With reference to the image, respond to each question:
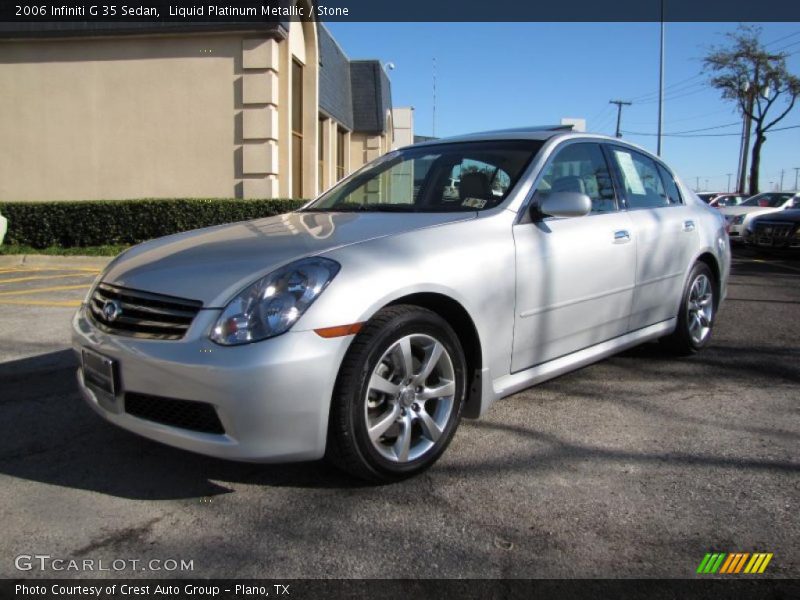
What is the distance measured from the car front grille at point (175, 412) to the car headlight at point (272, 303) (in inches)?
11.1

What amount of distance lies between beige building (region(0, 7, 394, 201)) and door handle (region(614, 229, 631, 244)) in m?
9.88

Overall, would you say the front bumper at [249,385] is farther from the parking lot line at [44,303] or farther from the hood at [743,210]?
the hood at [743,210]

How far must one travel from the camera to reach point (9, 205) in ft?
39.6

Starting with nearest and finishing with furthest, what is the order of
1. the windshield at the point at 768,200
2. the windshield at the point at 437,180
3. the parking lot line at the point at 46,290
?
the windshield at the point at 437,180 < the parking lot line at the point at 46,290 < the windshield at the point at 768,200

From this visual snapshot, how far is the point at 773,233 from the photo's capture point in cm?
1351

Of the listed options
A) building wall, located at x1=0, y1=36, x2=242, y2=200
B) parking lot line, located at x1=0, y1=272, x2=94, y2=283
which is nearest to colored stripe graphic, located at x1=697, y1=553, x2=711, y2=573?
parking lot line, located at x1=0, y1=272, x2=94, y2=283

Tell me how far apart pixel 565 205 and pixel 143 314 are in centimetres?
203

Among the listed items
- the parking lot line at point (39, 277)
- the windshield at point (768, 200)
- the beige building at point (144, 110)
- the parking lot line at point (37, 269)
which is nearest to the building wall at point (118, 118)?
the beige building at point (144, 110)

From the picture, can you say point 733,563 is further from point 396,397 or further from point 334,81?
point 334,81

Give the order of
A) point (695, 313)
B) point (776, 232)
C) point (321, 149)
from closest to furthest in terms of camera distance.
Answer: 1. point (695, 313)
2. point (776, 232)
3. point (321, 149)

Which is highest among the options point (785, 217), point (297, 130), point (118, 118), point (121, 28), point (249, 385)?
point (121, 28)

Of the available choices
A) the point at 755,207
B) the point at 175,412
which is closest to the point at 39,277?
the point at 175,412

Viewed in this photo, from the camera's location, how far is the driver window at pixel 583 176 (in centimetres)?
369

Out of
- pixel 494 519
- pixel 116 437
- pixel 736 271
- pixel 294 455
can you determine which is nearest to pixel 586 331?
pixel 494 519
